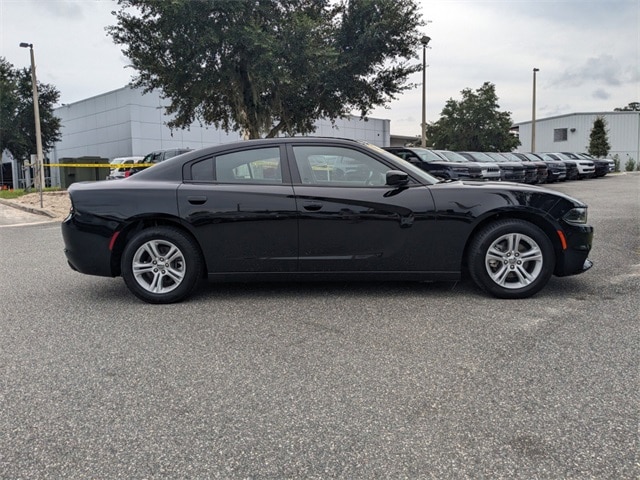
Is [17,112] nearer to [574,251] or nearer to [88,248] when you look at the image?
[88,248]

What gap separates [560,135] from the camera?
193 feet

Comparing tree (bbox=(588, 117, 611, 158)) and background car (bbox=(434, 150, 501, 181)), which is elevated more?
tree (bbox=(588, 117, 611, 158))

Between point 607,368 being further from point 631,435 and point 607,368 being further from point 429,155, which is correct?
point 429,155

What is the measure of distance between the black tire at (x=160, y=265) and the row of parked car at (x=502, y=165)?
9.35m

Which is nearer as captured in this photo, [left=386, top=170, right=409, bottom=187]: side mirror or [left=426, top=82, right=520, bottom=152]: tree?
[left=386, top=170, right=409, bottom=187]: side mirror

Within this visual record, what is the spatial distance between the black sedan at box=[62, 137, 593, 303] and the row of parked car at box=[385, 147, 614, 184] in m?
8.43

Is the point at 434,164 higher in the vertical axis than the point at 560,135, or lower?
lower

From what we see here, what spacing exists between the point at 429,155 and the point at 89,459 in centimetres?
1862

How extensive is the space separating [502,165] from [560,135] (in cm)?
4066

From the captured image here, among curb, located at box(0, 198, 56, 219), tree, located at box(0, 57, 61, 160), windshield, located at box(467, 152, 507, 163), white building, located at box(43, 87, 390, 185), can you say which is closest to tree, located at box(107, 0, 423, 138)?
windshield, located at box(467, 152, 507, 163)

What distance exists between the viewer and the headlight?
506cm

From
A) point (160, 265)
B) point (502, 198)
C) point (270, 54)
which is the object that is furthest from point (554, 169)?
point (160, 265)

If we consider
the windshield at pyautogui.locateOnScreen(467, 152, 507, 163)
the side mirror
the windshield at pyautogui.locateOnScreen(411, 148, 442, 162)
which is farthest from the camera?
the windshield at pyautogui.locateOnScreen(467, 152, 507, 163)

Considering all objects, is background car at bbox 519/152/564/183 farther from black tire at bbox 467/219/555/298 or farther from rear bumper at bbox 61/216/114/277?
rear bumper at bbox 61/216/114/277
